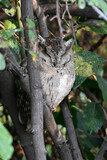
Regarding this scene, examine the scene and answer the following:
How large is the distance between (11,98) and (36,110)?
23.4 inches

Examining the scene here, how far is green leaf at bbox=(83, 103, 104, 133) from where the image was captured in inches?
74.6

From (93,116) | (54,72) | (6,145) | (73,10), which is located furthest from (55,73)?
(6,145)

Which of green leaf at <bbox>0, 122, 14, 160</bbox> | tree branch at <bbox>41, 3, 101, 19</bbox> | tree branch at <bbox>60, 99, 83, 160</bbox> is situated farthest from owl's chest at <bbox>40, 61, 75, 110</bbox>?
green leaf at <bbox>0, 122, 14, 160</bbox>

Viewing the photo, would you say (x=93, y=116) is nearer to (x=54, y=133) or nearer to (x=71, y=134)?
(x=71, y=134)

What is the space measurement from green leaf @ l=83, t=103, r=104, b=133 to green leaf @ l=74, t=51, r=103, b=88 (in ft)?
0.70

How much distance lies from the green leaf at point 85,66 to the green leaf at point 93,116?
212 mm

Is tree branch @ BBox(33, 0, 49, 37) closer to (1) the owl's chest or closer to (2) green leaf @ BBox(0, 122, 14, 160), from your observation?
(1) the owl's chest

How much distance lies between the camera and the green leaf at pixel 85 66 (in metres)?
1.85

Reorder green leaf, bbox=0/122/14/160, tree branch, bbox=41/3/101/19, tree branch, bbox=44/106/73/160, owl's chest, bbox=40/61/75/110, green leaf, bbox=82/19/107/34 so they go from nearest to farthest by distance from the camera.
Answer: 1. green leaf, bbox=0/122/14/160
2. tree branch, bbox=44/106/73/160
3. owl's chest, bbox=40/61/75/110
4. green leaf, bbox=82/19/107/34
5. tree branch, bbox=41/3/101/19

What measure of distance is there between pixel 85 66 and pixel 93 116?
0.34 meters

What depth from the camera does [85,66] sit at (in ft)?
6.24

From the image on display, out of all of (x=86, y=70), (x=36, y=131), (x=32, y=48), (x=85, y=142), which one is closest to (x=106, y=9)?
(x=32, y=48)

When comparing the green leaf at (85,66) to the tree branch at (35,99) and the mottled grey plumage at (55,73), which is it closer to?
the mottled grey plumage at (55,73)

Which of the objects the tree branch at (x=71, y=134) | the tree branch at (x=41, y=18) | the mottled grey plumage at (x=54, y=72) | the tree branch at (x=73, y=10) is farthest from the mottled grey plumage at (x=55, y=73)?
the tree branch at (x=73, y=10)
